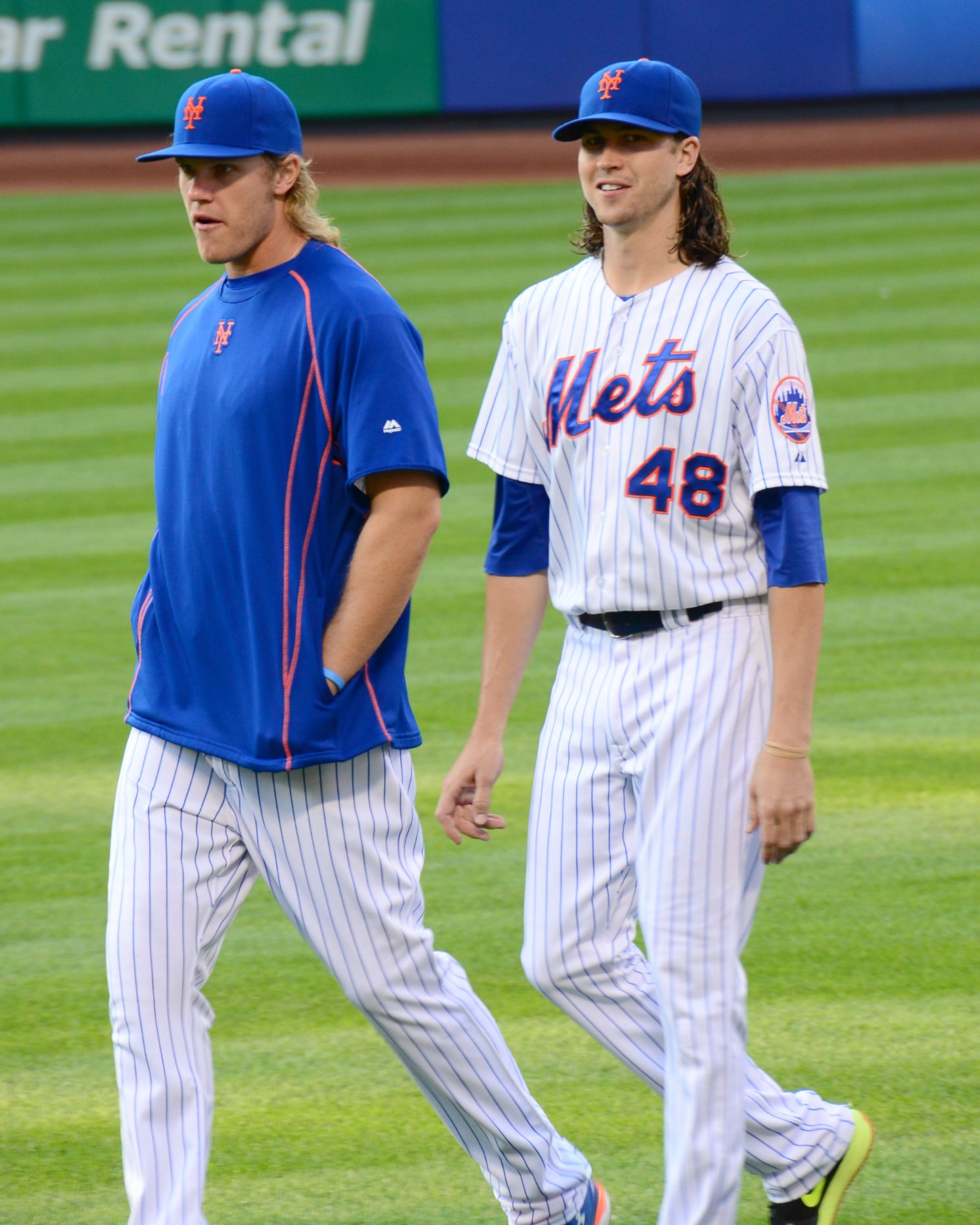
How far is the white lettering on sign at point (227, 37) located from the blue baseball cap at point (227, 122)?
2216 centimetres

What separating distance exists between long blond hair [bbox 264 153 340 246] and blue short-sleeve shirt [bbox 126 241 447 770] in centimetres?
6

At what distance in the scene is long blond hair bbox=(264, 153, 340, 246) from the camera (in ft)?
10.7

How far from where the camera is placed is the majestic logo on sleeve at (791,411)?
297cm

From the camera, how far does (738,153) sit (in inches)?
935

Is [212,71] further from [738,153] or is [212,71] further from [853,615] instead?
[853,615]

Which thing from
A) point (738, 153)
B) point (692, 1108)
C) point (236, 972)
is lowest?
point (236, 972)

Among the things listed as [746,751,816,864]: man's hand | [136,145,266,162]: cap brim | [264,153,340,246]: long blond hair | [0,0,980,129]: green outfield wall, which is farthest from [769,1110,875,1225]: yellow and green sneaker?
[0,0,980,129]: green outfield wall

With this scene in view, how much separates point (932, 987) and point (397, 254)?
13.0 meters

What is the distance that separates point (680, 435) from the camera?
9.96 feet

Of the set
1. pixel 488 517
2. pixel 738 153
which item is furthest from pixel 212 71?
pixel 488 517

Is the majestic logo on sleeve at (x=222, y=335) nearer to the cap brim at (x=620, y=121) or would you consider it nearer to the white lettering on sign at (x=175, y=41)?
→ the cap brim at (x=620, y=121)

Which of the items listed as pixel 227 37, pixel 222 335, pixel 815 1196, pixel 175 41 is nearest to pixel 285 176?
pixel 222 335

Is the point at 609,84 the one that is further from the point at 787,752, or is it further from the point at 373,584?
the point at 787,752

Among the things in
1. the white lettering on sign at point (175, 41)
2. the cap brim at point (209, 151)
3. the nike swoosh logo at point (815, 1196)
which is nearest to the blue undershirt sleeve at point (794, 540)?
the cap brim at point (209, 151)
